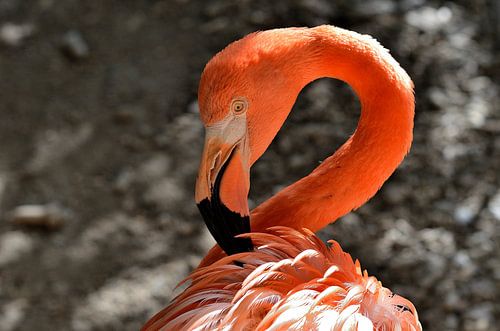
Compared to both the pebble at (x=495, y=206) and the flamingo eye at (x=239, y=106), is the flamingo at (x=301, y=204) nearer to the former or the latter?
the flamingo eye at (x=239, y=106)

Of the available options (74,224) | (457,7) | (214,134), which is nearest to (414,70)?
(457,7)

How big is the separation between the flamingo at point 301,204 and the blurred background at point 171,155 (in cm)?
131

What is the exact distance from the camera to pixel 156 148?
3951 mm

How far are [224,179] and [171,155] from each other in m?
1.90

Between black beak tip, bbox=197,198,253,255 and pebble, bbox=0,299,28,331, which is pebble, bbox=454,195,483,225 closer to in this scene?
black beak tip, bbox=197,198,253,255

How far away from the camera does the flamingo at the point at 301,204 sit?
197cm

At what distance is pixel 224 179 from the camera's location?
6.77 feet

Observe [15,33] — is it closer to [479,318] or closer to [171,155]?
[171,155]

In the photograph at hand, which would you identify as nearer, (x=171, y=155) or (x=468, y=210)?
(x=468, y=210)

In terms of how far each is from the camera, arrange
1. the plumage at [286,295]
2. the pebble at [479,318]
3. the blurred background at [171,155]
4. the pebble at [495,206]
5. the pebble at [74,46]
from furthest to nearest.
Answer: the pebble at [74,46]
the pebble at [495,206]
the blurred background at [171,155]
the pebble at [479,318]
the plumage at [286,295]

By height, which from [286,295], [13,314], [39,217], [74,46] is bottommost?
[286,295]

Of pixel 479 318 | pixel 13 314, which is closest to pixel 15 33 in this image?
pixel 13 314

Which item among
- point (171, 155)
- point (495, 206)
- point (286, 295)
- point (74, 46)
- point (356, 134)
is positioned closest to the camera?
point (286, 295)

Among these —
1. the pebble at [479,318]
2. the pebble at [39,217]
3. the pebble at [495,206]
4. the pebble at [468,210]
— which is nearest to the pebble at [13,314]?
the pebble at [39,217]
